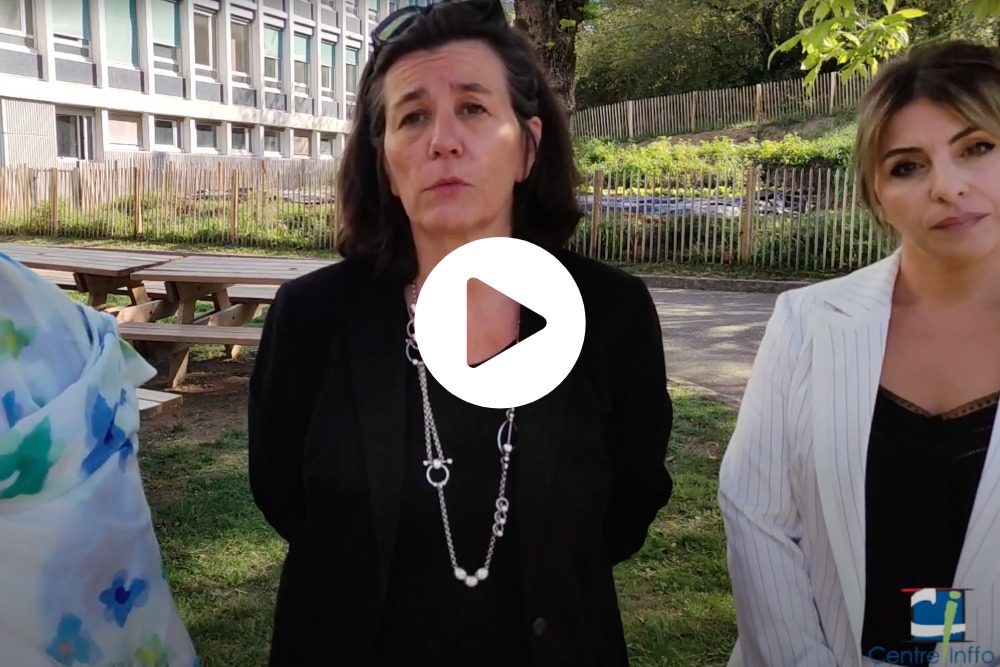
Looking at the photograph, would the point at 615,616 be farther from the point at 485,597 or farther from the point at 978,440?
the point at 978,440

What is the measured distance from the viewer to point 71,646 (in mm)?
1576

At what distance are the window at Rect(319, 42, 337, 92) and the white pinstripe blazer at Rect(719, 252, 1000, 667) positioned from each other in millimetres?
31229

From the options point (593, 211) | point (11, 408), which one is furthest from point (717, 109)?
point (11, 408)

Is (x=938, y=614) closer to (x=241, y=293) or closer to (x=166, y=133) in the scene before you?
(x=241, y=293)

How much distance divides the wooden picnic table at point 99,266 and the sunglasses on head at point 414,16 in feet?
18.0

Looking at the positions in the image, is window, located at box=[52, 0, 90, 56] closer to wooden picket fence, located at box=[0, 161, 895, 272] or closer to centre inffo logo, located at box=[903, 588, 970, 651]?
wooden picket fence, located at box=[0, 161, 895, 272]

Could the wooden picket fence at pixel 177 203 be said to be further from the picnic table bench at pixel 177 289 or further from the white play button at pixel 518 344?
the white play button at pixel 518 344

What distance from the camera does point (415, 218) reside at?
1.62 metres

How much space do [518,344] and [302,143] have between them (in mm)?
32014

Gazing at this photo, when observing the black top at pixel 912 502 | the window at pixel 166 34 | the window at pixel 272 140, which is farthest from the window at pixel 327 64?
the black top at pixel 912 502

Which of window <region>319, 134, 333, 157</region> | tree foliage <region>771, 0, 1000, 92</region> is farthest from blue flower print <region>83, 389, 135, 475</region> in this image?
window <region>319, 134, 333, 157</region>

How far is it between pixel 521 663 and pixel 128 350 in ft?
3.19

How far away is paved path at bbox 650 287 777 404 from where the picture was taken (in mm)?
7094

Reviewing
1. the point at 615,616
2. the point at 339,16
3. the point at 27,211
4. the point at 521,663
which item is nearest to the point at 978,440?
the point at 615,616
